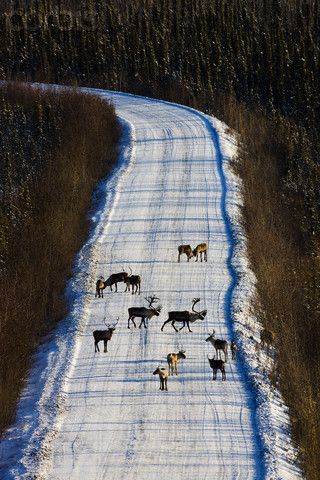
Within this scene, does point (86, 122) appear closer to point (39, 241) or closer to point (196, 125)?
point (196, 125)

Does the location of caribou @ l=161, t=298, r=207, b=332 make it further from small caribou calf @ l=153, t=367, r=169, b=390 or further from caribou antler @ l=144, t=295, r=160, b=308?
small caribou calf @ l=153, t=367, r=169, b=390

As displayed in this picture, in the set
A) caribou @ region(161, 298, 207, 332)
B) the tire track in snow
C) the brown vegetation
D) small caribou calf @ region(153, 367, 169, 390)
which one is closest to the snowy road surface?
the tire track in snow

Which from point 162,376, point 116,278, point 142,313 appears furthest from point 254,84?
point 162,376

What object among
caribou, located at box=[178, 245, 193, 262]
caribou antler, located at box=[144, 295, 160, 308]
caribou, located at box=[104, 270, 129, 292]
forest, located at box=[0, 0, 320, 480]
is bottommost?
caribou antler, located at box=[144, 295, 160, 308]

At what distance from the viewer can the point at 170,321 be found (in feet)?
61.0

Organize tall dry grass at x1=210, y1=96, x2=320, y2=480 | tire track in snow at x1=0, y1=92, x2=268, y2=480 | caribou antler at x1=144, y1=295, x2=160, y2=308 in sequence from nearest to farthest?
1. tire track in snow at x1=0, y1=92, x2=268, y2=480
2. tall dry grass at x1=210, y1=96, x2=320, y2=480
3. caribou antler at x1=144, y1=295, x2=160, y2=308

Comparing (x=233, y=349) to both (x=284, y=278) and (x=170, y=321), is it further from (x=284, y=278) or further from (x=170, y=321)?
(x=284, y=278)

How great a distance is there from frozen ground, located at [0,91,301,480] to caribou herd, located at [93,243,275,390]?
0.63ft

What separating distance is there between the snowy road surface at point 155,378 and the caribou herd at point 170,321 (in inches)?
7.6

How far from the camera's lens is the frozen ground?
13.6 m

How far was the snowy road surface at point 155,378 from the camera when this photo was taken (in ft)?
44.7

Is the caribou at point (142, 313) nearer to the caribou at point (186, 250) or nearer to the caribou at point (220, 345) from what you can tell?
the caribou at point (220, 345)

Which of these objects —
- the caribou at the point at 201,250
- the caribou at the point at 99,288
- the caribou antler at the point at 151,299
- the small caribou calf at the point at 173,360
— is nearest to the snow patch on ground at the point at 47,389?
the caribou at the point at 99,288

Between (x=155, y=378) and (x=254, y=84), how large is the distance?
127 feet
